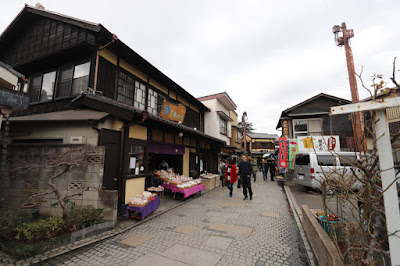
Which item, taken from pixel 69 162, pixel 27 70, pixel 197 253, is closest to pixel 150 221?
pixel 197 253

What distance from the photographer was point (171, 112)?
9.71m

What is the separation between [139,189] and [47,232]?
143 inches

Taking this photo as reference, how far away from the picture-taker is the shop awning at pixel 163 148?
887 cm

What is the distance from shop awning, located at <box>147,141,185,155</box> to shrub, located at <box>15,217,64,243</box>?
15.0 ft

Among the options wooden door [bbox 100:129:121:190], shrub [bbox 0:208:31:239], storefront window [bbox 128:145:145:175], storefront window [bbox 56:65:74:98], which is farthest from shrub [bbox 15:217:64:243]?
storefront window [bbox 56:65:74:98]

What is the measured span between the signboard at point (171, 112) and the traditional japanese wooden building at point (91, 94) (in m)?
0.01

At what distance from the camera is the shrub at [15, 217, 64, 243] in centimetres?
410

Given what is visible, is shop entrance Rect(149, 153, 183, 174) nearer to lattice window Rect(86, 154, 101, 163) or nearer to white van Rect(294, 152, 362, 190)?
lattice window Rect(86, 154, 101, 163)

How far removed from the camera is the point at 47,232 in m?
4.35

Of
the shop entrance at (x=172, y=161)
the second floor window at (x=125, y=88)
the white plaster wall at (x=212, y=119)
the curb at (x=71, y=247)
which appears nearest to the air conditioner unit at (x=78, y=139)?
the second floor window at (x=125, y=88)

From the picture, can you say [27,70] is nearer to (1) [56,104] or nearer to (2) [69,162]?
(1) [56,104]

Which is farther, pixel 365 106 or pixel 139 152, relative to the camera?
pixel 139 152

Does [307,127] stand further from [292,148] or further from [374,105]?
[374,105]

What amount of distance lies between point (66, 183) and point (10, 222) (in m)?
1.78
